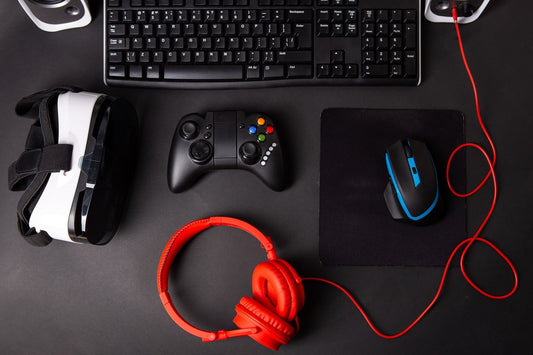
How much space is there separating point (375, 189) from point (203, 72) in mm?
339

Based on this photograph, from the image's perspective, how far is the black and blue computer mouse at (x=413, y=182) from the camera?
26.1 inches

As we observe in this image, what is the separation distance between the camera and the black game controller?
702 mm

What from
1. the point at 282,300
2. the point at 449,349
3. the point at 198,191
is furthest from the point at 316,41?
the point at 449,349

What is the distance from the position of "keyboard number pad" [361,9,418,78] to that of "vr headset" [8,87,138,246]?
408 mm

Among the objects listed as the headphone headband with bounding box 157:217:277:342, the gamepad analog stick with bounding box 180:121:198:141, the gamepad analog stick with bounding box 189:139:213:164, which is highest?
the gamepad analog stick with bounding box 180:121:198:141

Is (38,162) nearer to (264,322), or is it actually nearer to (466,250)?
(264,322)

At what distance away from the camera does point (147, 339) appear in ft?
2.32

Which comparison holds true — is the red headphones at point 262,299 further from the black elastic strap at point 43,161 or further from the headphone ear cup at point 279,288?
the black elastic strap at point 43,161

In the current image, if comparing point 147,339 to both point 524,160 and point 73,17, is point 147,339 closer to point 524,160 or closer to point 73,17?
point 73,17

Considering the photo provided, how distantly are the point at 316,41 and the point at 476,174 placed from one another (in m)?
0.34

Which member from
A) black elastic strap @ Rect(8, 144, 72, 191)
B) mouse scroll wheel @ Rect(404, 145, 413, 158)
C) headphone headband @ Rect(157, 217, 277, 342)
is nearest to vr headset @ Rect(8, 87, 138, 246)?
black elastic strap @ Rect(8, 144, 72, 191)

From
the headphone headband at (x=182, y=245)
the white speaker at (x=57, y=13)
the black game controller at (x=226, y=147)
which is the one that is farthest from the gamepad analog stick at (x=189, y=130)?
the white speaker at (x=57, y=13)

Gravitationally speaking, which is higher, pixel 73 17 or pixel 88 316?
pixel 73 17

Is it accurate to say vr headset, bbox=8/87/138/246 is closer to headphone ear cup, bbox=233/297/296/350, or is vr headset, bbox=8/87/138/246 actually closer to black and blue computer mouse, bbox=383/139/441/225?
headphone ear cup, bbox=233/297/296/350
